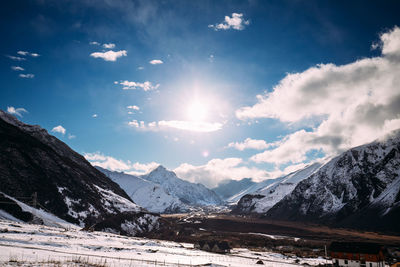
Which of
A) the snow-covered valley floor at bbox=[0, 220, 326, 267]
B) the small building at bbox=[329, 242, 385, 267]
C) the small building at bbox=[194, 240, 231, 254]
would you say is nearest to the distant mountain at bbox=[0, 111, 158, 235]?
the snow-covered valley floor at bbox=[0, 220, 326, 267]

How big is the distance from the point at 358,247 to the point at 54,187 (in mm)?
107993

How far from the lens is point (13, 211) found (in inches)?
2923

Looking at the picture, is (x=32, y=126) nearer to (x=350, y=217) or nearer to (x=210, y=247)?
(x=210, y=247)

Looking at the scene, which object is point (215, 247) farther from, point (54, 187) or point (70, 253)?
point (54, 187)

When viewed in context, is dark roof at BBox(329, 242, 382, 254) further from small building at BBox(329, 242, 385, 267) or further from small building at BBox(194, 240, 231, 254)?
small building at BBox(194, 240, 231, 254)

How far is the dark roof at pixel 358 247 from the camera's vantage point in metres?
58.4

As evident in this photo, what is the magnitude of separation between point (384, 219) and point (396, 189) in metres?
31.4

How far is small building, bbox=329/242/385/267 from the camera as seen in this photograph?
57666mm

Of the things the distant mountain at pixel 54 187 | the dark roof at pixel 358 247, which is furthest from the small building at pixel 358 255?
the distant mountain at pixel 54 187

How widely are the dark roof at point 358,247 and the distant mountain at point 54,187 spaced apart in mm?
80352

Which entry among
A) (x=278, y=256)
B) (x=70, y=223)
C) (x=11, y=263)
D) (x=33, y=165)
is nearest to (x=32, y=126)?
(x=33, y=165)

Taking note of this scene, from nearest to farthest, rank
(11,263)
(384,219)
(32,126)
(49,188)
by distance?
(11,263), (49,188), (384,219), (32,126)

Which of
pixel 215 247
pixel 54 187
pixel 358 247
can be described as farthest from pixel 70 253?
pixel 54 187

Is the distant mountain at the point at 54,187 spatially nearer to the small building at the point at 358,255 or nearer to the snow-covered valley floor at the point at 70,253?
the snow-covered valley floor at the point at 70,253
